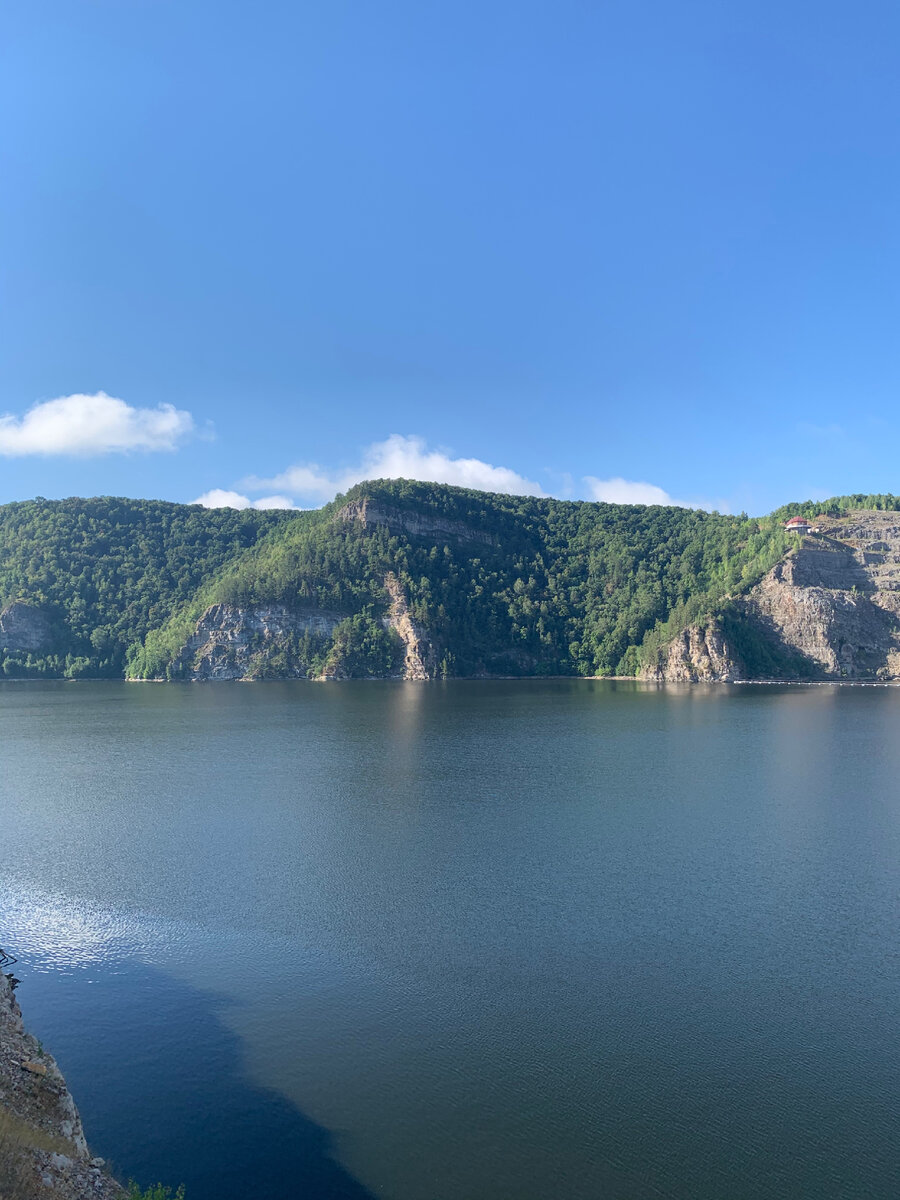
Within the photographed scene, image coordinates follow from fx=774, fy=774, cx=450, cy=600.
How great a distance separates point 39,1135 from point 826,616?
153 m

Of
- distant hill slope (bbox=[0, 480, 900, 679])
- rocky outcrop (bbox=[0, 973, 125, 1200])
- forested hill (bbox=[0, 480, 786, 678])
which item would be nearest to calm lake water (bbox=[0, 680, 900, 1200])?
rocky outcrop (bbox=[0, 973, 125, 1200])

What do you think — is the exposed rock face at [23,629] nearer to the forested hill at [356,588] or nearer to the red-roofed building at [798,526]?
the forested hill at [356,588]

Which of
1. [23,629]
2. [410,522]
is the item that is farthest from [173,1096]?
[410,522]

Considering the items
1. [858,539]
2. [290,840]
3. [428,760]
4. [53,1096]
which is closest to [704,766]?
[428,760]

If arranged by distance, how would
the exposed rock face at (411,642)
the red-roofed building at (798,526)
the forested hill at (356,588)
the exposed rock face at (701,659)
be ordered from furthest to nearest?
the red-roofed building at (798,526) → the forested hill at (356,588) → the exposed rock face at (411,642) → the exposed rock face at (701,659)

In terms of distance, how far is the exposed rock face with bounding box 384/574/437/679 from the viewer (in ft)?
515

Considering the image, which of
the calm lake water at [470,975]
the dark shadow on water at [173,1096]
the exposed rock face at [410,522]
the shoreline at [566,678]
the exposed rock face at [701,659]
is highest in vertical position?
the exposed rock face at [410,522]

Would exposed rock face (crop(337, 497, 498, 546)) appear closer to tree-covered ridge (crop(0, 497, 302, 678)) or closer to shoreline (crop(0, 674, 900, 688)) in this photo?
tree-covered ridge (crop(0, 497, 302, 678))

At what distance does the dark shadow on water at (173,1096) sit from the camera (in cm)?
1692

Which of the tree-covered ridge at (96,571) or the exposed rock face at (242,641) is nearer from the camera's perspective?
the exposed rock face at (242,641)

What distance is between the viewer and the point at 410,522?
188 meters

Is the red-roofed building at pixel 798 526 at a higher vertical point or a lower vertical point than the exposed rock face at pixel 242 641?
higher

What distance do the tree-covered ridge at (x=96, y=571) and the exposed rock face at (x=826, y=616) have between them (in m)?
109

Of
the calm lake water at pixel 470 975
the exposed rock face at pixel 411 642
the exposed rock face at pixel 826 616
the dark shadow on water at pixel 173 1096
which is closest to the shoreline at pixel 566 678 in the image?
the exposed rock face at pixel 826 616
